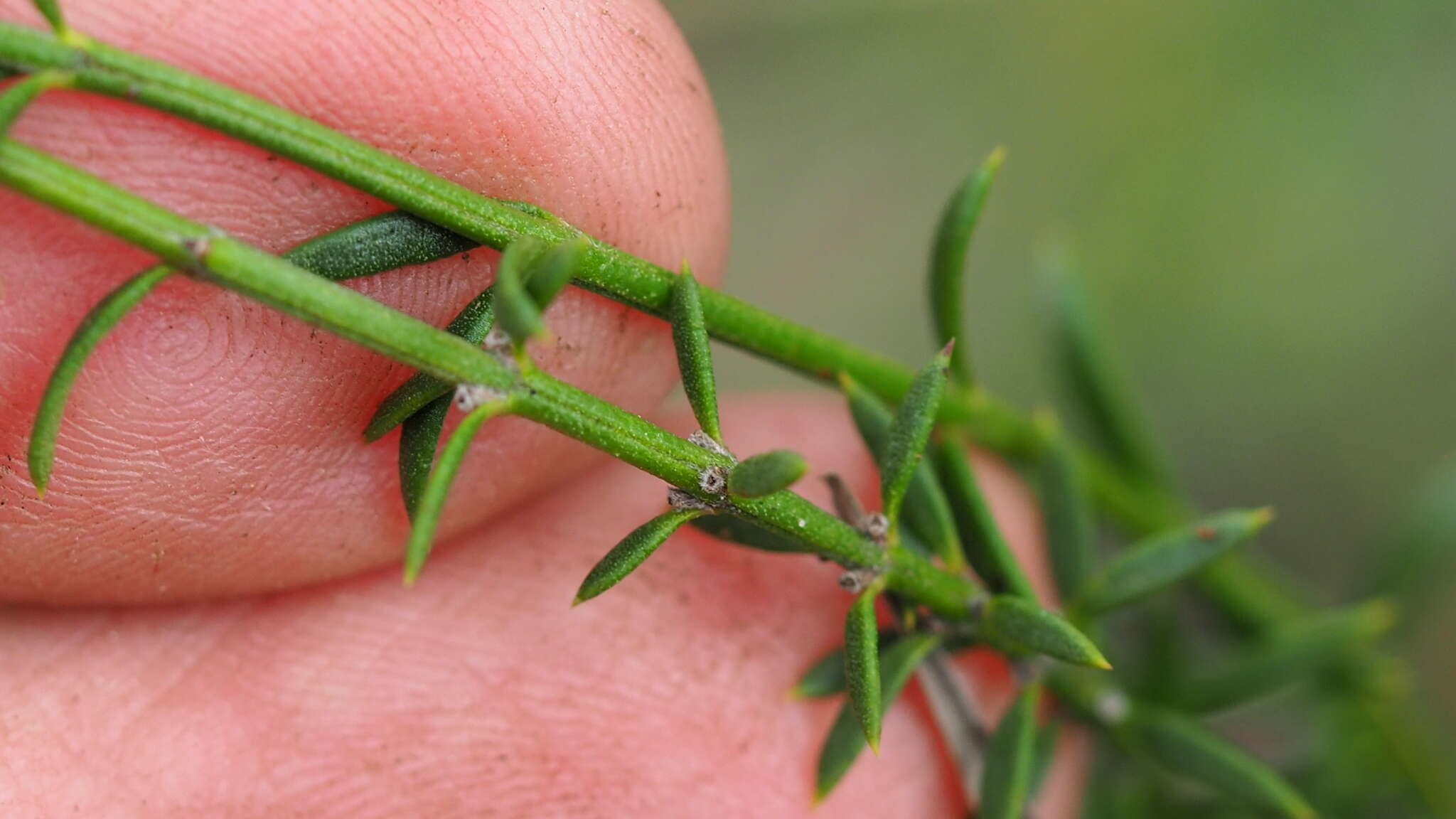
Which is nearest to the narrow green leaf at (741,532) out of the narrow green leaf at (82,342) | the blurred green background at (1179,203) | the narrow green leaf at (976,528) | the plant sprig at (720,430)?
the plant sprig at (720,430)

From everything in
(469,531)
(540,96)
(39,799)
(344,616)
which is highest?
(540,96)

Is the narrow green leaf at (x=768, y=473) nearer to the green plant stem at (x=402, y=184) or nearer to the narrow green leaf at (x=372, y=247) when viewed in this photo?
the green plant stem at (x=402, y=184)

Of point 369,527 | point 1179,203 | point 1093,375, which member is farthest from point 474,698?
point 1179,203

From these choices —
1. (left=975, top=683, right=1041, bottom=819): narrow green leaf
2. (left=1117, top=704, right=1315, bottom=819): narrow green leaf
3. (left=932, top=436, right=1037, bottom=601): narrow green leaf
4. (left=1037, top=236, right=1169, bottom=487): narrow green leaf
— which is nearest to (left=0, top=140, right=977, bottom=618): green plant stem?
(left=932, top=436, right=1037, bottom=601): narrow green leaf

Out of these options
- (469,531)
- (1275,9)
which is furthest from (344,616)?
(1275,9)

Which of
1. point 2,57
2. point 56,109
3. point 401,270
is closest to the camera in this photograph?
point 2,57

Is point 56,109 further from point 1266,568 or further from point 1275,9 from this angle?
point 1275,9

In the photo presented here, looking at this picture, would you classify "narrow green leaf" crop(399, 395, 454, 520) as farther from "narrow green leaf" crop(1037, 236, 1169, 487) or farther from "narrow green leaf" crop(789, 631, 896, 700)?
"narrow green leaf" crop(1037, 236, 1169, 487)
